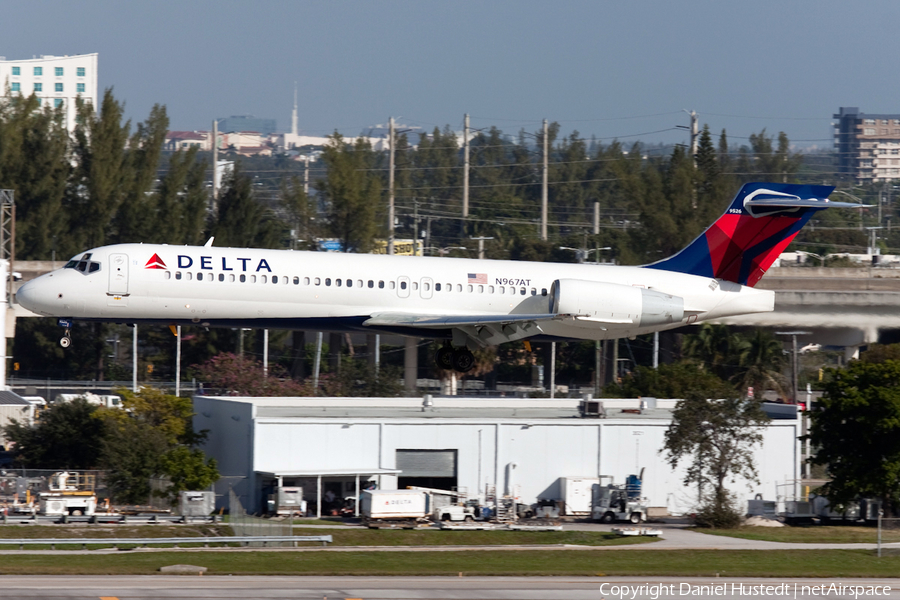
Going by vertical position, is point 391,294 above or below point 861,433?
above

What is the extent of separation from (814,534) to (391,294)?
19020 mm

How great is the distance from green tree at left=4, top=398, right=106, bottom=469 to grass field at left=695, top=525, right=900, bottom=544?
85.9 feet

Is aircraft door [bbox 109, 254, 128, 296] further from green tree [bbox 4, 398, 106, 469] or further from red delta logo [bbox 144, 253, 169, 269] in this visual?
green tree [bbox 4, 398, 106, 469]

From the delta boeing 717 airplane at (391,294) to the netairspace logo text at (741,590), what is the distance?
30.8 feet

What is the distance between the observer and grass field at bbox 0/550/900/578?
93.8ft

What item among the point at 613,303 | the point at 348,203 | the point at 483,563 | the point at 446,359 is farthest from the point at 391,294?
the point at 348,203

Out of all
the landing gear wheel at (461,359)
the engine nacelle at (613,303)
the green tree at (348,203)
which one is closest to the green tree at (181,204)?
the green tree at (348,203)

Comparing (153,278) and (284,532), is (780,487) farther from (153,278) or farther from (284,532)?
(153,278)

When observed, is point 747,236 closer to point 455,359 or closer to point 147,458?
point 455,359

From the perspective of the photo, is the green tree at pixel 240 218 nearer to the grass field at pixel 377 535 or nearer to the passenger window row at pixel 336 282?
the grass field at pixel 377 535

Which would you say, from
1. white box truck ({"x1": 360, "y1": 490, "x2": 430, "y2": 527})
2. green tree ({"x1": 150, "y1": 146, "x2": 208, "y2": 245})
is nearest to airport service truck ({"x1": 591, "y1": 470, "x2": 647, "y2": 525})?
white box truck ({"x1": 360, "y1": 490, "x2": 430, "y2": 527})

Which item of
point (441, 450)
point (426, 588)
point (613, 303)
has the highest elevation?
point (613, 303)

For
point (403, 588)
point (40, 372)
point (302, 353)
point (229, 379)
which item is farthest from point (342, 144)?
point (403, 588)

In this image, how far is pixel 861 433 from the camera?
4550cm
